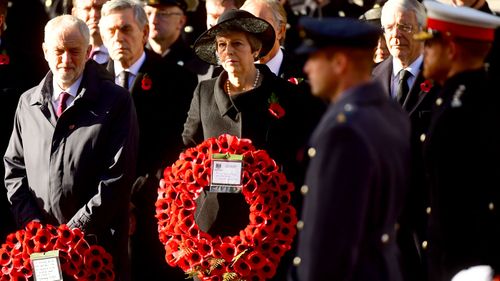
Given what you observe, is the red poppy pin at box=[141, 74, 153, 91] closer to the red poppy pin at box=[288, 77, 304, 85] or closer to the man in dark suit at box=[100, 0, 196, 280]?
the man in dark suit at box=[100, 0, 196, 280]

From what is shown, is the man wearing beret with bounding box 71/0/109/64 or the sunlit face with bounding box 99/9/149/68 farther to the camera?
the man wearing beret with bounding box 71/0/109/64

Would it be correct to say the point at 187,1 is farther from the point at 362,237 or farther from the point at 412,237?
the point at 362,237

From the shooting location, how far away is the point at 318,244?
645cm

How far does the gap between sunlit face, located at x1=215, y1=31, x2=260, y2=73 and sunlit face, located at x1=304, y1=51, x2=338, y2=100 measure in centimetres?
327

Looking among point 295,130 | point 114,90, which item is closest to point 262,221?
point 295,130

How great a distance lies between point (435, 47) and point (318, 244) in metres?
1.90

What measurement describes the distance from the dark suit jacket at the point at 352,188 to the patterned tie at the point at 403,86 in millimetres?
3370

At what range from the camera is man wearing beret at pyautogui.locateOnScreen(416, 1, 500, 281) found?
7746mm

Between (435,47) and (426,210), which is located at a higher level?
(435,47)

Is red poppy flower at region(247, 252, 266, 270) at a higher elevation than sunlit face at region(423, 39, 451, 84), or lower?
lower

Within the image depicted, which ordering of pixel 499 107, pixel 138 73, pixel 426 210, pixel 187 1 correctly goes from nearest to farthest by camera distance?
pixel 499 107 → pixel 426 210 → pixel 138 73 → pixel 187 1

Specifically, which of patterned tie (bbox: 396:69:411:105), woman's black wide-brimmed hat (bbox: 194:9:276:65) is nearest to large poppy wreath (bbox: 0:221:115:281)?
woman's black wide-brimmed hat (bbox: 194:9:276:65)

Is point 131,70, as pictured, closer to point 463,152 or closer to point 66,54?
point 66,54

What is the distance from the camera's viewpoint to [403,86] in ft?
33.6
